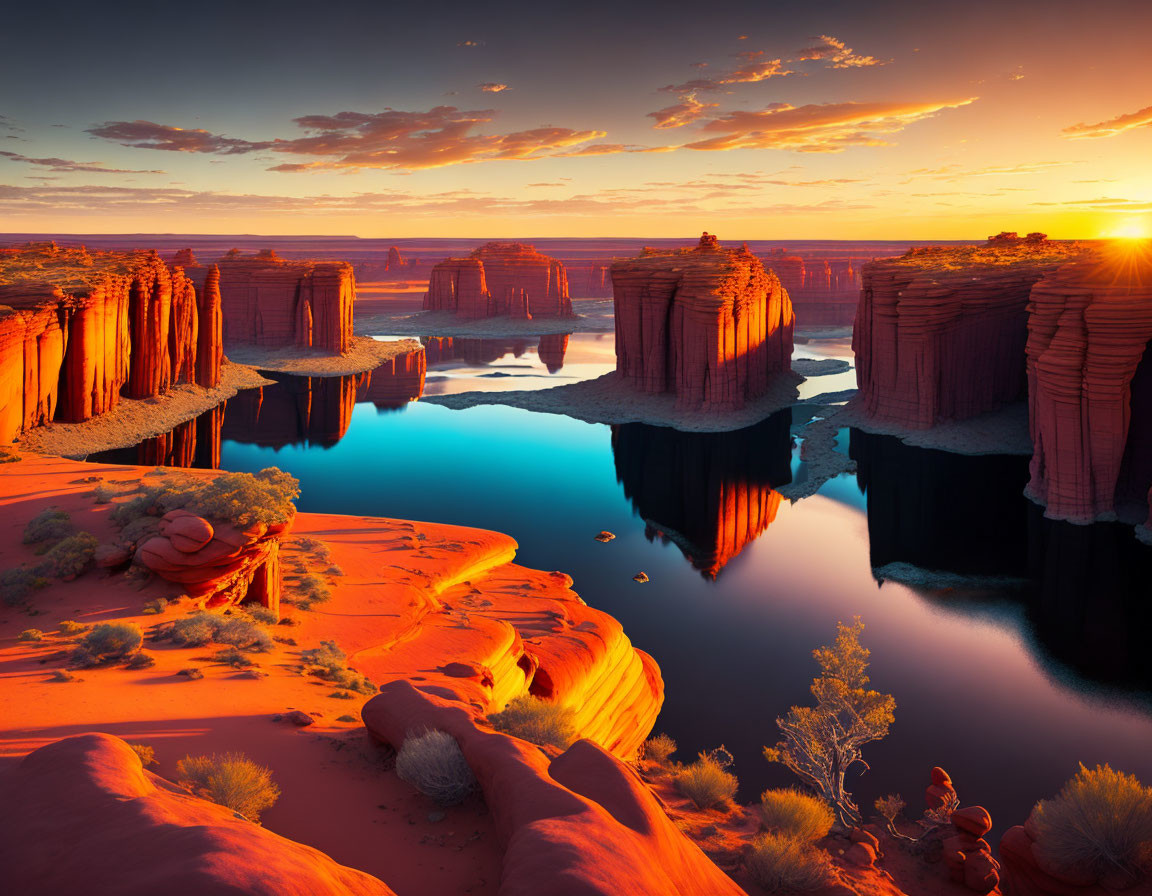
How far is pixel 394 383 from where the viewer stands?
71.4 metres

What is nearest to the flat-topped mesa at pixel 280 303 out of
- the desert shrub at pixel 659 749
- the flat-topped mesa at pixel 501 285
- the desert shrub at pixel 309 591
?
the flat-topped mesa at pixel 501 285

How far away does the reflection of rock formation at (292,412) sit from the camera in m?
49.5

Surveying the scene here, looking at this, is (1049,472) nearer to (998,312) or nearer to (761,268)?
(998,312)

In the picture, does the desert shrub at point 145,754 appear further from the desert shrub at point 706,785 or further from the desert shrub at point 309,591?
the desert shrub at point 309,591

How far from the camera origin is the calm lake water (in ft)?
55.7

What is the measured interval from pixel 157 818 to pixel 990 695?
18.6 metres

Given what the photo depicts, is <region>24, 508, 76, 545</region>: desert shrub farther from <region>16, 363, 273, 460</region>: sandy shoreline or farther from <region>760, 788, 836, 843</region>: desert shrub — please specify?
<region>16, 363, 273, 460</region>: sandy shoreline

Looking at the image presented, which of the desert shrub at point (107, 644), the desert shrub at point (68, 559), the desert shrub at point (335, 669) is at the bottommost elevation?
the desert shrub at point (335, 669)

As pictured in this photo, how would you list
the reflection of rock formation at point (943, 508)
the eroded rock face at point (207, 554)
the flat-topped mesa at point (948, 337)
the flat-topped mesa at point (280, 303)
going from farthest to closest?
the flat-topped mesa at point (280, 303) → the flat-topped mesa at point (948, 337) → the reflection of rock formation at point (943, 508) → the eroded rock face at point (207, 554)

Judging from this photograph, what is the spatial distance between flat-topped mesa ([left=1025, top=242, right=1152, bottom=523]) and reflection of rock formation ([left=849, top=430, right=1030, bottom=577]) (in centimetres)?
276

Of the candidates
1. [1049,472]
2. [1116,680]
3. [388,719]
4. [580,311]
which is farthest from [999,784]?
[580,311]

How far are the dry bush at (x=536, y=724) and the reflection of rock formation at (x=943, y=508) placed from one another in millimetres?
19037

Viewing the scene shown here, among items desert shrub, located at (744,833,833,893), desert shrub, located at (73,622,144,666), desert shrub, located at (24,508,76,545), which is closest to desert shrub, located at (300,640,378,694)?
desert shrub, located at (73,622,144,666)

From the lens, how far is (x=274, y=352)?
79938mm
